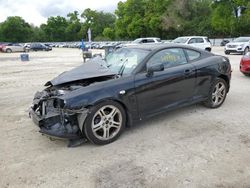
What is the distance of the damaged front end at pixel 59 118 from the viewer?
11.8ft

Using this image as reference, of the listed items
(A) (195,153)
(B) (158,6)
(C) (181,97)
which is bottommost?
(A) (195,153)

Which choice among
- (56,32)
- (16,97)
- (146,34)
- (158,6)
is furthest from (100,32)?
(16,97)

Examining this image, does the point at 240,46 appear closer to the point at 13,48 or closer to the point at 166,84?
the point at 166,84

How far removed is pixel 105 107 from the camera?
3750 mm

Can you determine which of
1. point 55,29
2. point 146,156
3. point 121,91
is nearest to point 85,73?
point 121,91

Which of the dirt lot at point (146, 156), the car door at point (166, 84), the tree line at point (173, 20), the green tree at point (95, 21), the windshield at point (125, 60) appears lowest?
the dirt lot at point (146, 156)

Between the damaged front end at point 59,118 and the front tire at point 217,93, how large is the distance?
9.18 feet

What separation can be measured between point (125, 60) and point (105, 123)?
1.30 meters

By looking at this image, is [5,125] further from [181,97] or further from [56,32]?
[56,32]

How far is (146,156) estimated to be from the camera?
137 inches

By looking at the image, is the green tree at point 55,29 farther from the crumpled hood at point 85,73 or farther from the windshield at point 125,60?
the crumpled hood at point 85,73

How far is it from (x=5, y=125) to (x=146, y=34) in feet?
177

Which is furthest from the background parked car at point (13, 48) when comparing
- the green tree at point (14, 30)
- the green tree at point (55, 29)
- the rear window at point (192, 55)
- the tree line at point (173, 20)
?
the green tree at point (55, 29)

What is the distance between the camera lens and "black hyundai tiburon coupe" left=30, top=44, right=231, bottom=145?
3.65m
